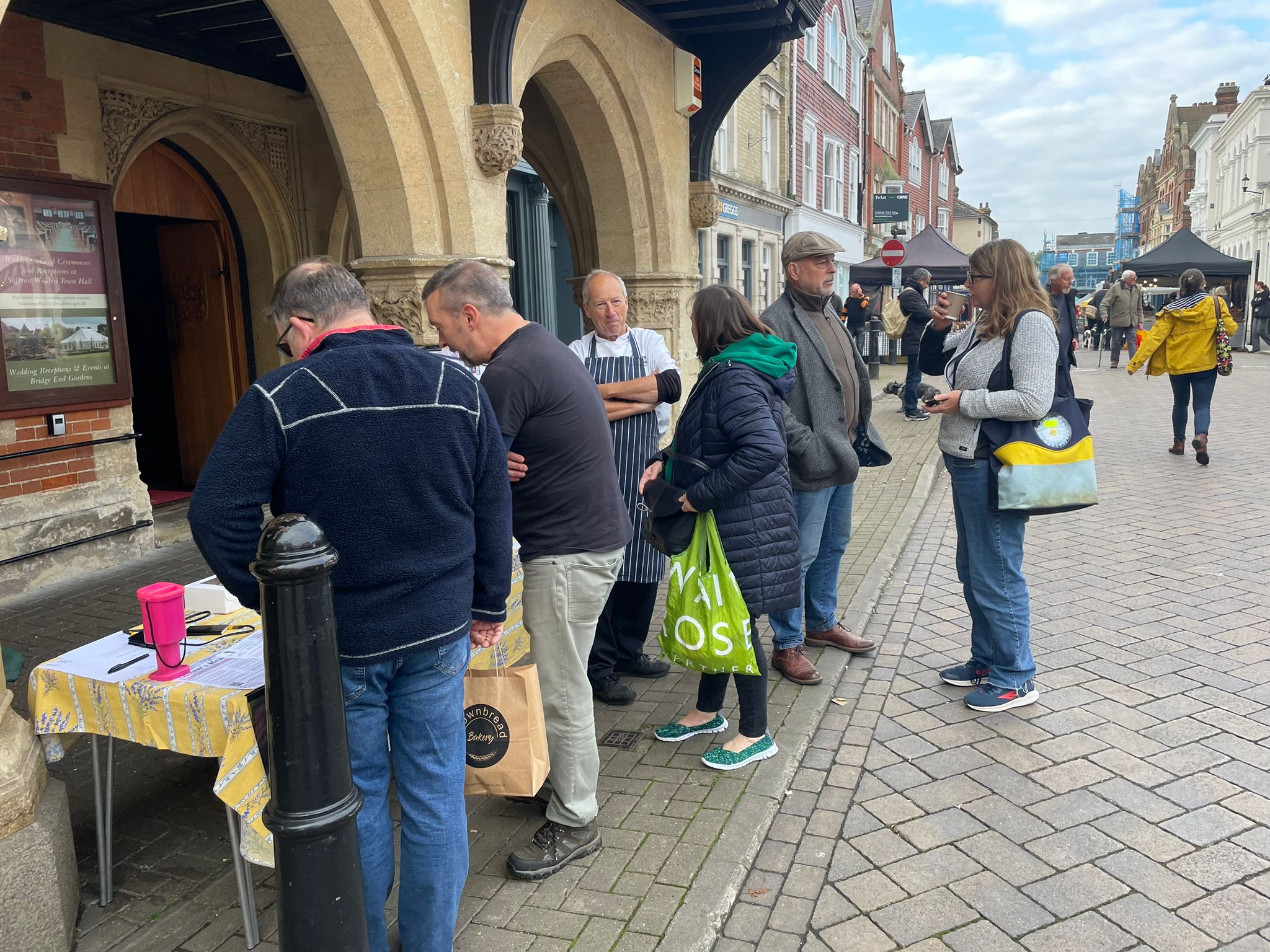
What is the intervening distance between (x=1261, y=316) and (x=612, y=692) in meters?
31.5

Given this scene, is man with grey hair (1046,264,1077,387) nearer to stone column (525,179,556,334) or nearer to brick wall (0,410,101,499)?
stone column (525,179,556,334)

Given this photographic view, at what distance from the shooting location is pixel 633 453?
14.1 feet

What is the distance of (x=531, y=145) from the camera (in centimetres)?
906

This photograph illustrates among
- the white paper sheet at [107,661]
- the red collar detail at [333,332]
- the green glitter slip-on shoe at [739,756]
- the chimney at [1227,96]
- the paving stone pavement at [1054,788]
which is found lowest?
the paving stone pavement at [1054,788]

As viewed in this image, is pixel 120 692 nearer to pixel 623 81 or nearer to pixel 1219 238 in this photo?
pixel 623 81

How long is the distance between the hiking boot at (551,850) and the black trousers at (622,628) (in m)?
1.20

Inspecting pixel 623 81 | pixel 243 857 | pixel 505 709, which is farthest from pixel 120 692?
pixel 623 81

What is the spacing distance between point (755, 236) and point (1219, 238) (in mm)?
49162

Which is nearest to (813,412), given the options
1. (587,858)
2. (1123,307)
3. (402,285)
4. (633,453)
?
(633,453)

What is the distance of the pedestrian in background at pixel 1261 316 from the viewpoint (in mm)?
28422

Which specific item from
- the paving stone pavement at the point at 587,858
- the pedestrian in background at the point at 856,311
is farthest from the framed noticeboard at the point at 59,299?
the pedestrian in background at the point at 856,311

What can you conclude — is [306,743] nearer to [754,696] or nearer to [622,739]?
[754,696]

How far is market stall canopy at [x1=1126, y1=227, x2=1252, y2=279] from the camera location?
22.7 meters

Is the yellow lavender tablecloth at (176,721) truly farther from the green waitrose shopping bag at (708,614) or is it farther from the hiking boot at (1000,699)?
the hiking boot at (1000,699)
